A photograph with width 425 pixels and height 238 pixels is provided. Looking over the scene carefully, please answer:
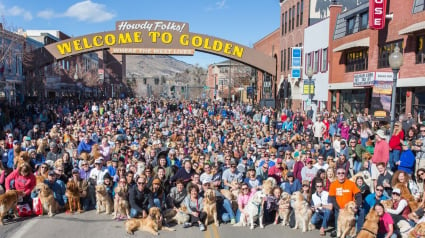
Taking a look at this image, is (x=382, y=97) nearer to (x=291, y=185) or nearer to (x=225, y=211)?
(x=291, y=185)

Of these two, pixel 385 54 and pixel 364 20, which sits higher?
pixel 364 20

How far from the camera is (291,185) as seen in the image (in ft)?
28.6

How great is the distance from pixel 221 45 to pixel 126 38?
6083 mm

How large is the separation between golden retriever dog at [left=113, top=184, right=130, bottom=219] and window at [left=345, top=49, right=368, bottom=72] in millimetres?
17304

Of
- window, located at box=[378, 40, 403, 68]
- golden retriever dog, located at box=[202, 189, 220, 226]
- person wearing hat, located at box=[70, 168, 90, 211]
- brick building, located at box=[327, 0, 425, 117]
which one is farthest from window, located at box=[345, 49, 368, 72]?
person wearing hat, located at box=[70, 168, 90, 211]

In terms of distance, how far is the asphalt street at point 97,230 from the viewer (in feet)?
24.4

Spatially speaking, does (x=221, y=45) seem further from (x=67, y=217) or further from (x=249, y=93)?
(x=249, y=93)

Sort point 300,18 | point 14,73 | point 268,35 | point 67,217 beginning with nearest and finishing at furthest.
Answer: point 67,217 < point 300,18 < point 14,73 < point 268,35

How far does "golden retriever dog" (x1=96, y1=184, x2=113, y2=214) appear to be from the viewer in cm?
864

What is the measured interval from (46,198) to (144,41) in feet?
52.9

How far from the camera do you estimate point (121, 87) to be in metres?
88.3

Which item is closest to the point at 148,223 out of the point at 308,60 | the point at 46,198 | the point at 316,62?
the point at 46,198

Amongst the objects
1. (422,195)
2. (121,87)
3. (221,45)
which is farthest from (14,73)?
(121,87)

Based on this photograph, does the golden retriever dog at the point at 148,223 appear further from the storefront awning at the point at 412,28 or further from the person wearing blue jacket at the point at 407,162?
the storefront awning at the point at 412,28
